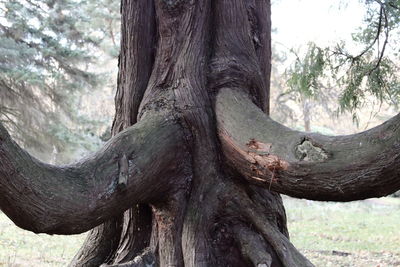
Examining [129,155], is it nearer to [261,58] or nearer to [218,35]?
[218,35]

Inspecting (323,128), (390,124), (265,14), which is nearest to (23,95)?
(265,14)

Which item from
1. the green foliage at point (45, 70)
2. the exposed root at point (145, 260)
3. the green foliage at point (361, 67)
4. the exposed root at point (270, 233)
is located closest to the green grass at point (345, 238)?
the green foliage at point (361, 67)

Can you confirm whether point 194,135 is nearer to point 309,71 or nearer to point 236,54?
point 236,54

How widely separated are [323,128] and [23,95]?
57.1ft

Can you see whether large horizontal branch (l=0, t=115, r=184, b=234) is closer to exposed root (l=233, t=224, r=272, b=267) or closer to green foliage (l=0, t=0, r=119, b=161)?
exposed root (l=233, t=224, r=272, b=267)

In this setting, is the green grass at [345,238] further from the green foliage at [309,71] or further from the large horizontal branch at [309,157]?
the large horizontal branch at [309,157]

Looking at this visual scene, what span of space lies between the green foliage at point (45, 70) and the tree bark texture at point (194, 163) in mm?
9678

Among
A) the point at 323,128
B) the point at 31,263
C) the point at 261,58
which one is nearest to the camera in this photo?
the point at 261,58

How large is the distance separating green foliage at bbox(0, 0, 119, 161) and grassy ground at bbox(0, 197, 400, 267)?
280 cm

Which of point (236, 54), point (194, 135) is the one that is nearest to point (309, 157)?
point (194, 135)

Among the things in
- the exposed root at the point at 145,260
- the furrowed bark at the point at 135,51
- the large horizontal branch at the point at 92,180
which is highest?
the furrowed bark at the point at 135,51

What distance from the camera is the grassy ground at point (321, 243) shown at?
7754 millimetres

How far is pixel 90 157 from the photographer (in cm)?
291

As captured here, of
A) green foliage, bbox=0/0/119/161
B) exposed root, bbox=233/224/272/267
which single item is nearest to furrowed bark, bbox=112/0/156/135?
exposed root, bbox=233/224/272/267
